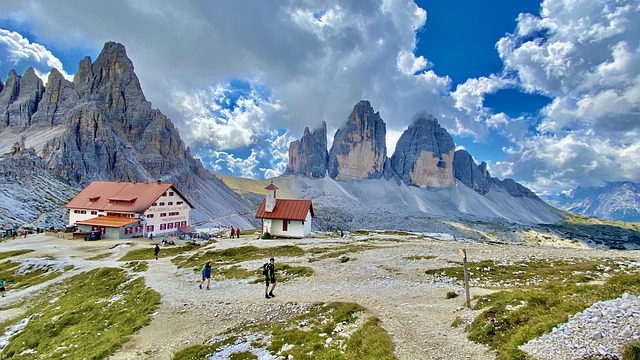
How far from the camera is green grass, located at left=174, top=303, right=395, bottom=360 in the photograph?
12445 mm

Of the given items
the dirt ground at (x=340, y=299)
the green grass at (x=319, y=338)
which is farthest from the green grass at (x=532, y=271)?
the green grass at (x=319, y=338)

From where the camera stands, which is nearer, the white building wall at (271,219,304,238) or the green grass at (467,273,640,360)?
the green grass at (467,273,640,360)

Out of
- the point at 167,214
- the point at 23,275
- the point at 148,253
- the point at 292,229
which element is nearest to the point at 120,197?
the point at 167,214

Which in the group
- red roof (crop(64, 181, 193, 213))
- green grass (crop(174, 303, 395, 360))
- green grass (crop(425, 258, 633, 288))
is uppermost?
red roof (crop(64, 181, 193, 213))

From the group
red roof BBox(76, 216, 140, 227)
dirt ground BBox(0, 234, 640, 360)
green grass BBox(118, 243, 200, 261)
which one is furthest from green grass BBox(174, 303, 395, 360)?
red roof BBox(76, 216, 140, 227)

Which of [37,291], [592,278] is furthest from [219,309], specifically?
[37,291]

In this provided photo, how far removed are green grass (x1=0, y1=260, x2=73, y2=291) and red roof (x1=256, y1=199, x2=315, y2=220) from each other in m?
29.7

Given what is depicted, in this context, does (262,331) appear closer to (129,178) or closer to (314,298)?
(314,298)

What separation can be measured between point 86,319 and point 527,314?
27378mm

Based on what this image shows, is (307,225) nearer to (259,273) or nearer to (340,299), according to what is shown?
(259,273)

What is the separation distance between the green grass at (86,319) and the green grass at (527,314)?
685 inches

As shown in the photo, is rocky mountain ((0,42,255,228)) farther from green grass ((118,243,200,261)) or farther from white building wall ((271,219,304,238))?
green grass ((118,243,200,261))

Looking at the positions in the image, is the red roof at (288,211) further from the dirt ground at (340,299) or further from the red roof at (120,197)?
the red roof at (120,197)

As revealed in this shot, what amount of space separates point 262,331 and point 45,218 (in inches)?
4080
